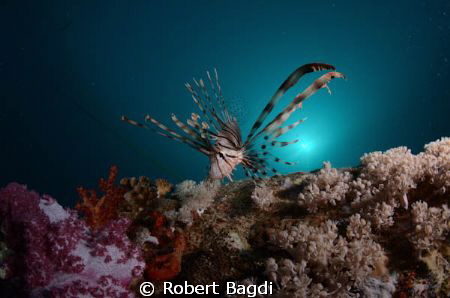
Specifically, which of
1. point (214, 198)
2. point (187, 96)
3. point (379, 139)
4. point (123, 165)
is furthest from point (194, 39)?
point (214, 198)

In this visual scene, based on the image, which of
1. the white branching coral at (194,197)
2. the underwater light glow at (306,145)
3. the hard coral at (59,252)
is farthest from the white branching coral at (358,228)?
the underwater light glow at (306,145)

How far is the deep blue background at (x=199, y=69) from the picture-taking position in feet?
164

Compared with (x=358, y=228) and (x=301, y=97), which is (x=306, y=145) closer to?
(x=358, y=228)

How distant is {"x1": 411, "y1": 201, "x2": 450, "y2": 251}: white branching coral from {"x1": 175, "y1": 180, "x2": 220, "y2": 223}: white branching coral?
215cm

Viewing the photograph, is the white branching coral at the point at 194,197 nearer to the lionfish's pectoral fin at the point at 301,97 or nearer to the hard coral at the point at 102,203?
the hard coral at the point at 102,203

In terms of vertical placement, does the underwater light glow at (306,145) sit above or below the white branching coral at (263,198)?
above

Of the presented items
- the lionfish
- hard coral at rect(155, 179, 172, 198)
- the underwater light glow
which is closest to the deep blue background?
the underwater light glow

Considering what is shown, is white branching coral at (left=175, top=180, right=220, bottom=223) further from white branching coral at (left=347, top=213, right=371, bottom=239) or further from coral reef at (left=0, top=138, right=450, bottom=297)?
white branching coral at (left=347, top=213, right=371, bottom=239)

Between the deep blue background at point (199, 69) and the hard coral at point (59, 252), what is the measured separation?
47.3 metres

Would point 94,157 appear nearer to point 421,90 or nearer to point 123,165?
point 123,165

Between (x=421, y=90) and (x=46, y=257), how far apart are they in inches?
2631

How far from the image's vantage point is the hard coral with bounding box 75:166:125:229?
290 cm

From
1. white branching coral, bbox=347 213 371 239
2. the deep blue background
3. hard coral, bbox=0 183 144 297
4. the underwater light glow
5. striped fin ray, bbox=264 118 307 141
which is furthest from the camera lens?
the underwater light glow

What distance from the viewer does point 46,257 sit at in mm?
2137
